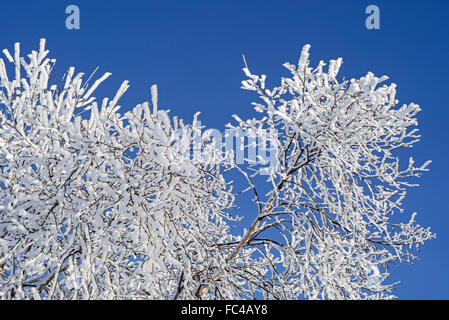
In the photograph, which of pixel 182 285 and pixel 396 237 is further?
pixel 396 237

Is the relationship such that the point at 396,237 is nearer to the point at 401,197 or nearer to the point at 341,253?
the point at 401,197

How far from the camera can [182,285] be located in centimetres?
418

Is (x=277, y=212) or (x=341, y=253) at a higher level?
(x=277, y=212)

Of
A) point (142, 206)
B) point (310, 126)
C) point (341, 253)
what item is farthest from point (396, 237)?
point (142, 206)

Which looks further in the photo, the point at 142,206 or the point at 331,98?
the point at 331,98

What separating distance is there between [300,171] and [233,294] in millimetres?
1496

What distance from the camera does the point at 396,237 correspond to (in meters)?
5.31

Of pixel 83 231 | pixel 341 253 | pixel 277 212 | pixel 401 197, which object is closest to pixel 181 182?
pixel 83 231

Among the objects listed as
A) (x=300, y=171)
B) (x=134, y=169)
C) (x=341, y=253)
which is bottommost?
(x=341, y=253)
